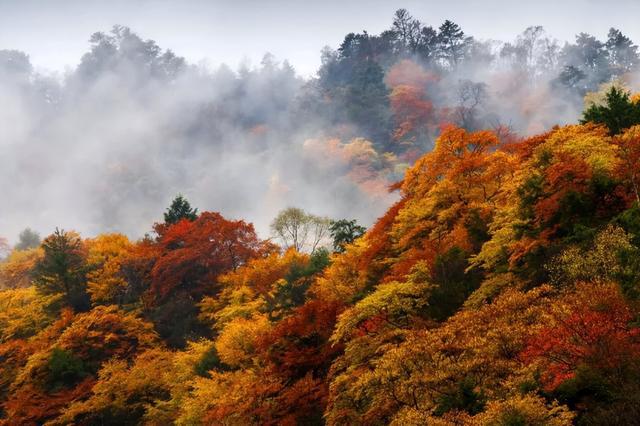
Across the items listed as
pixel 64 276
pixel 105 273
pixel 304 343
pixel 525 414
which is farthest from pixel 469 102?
pixel 525 414

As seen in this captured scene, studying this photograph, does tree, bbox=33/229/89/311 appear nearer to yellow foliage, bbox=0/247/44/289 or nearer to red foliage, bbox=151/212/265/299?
red foliage, bbox=151/212/265/299

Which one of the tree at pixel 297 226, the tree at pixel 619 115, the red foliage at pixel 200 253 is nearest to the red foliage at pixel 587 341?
the tree at pixel 619 115

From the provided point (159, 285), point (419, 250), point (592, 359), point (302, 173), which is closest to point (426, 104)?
point (302, 173)

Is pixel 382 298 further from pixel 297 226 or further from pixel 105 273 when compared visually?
pixel 297 226

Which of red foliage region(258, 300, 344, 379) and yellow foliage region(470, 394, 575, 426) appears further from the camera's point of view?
red foliage region(258, 300, 344, 379)

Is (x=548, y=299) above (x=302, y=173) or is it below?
below

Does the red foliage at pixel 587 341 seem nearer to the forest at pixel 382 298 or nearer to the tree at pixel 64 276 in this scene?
the forest at pixel 382 298

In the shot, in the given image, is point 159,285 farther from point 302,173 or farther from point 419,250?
point 302,173

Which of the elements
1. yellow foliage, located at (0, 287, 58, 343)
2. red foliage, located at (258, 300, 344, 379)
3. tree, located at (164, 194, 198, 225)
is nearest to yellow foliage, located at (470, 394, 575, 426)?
red foliage, located at (258, 300, 344, 379)

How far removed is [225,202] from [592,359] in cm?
8162

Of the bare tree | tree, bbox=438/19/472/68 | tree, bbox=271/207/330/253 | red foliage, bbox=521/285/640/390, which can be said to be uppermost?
tree, bbox=438/19/472/68

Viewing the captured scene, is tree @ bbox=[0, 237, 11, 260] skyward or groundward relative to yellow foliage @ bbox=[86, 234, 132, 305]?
skyward

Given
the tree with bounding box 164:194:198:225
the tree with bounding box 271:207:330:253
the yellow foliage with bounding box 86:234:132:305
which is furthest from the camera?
the tree with bounding box 271:207:330:253

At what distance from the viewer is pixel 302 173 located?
89.1m
